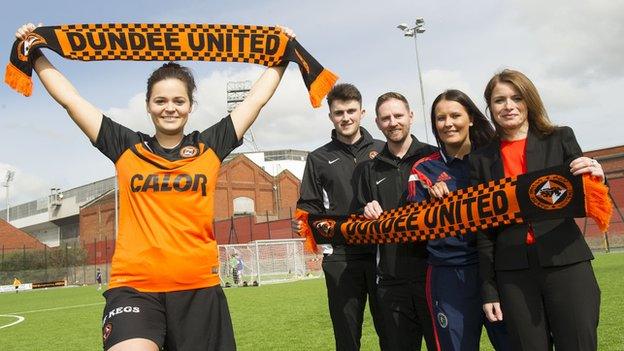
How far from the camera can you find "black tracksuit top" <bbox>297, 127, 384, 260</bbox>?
16.1 ft

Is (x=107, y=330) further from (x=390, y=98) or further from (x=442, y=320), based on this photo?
(x=390, y=98)

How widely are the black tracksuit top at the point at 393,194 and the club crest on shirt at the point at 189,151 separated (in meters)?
1.68

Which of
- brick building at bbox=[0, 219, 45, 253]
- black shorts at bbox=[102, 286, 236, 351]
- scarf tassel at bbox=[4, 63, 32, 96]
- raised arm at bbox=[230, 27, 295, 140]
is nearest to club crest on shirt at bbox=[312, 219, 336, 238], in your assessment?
raised arm at bbox=[230, 27, 295, 140]

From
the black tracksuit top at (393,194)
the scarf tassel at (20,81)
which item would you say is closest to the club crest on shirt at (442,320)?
the black tracksuit top at (393,194)

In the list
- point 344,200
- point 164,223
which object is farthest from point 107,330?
point 344,200

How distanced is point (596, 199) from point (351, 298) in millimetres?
2136

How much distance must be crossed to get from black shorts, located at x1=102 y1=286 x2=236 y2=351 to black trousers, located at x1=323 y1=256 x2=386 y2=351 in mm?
1634

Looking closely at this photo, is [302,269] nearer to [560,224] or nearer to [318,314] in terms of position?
[318,314]

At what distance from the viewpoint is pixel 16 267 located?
51.5 m

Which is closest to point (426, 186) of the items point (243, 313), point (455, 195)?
point (455, 195)

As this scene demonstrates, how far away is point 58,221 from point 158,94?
7851cm

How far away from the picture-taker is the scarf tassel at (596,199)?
324 centimetres

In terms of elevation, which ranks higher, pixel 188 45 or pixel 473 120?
pixel 188 45

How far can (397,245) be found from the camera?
4.21 metres
